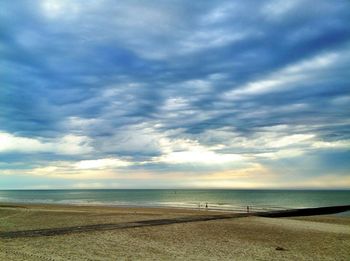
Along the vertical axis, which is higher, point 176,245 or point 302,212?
point 302,212

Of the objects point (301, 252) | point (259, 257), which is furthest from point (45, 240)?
point (301, 252)

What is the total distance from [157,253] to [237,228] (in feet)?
41.5

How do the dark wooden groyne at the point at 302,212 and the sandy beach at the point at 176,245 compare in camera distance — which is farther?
the dark wooden groyne at the point at 302,212

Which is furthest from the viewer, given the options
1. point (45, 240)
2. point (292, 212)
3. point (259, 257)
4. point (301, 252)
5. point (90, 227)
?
point (292, 212)

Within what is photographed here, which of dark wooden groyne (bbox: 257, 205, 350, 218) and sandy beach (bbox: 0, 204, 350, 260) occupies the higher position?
dark wooden groyne (bbox: 257, 205, 350, 218)

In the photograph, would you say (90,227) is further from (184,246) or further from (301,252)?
(301,252)

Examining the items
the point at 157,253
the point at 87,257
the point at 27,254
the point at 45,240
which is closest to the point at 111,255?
the point at 87,257

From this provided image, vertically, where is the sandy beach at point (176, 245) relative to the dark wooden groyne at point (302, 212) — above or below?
below

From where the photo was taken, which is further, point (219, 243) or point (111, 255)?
point (219, 243)

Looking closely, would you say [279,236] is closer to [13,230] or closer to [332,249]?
[332,249]

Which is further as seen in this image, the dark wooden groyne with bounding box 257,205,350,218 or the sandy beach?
the dark wooden groyne with bounding box 257,205,350,218

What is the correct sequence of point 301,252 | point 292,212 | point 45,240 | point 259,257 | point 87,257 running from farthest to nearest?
point 292,212 < point 45,240 < point 301,252 < point 259,257 < point 87,257

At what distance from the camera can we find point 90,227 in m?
26.2

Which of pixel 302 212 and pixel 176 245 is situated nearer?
pixel 176 245
